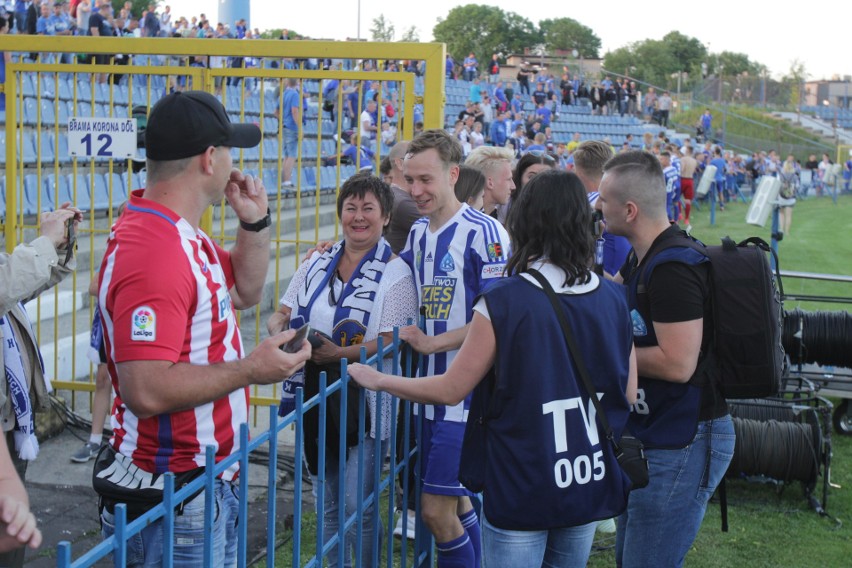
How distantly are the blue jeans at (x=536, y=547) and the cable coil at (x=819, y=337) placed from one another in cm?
438

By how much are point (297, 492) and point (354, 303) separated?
4.02ft

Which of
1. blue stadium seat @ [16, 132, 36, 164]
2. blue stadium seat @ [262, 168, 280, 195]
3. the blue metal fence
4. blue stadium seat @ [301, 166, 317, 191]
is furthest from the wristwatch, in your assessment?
blue stadium seat @ [301, 166, 317, 191]

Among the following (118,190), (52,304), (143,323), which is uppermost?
(143,323)

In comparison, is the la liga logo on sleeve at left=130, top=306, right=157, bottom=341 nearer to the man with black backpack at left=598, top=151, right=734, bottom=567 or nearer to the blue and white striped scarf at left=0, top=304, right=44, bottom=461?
the blue and white striped scarf at left=0, top=304, right=44, bottom=461

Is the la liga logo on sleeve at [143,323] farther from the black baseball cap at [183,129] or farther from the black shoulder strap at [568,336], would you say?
the black shoulder strap at [568,336]

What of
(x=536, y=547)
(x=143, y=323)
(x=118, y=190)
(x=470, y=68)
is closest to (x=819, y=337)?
(x=536, y=547)

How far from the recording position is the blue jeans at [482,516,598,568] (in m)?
2.77

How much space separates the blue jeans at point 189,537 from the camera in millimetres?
2457

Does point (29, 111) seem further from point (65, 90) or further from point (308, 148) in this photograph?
point (308, 148)

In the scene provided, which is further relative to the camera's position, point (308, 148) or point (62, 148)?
point (308, 148)

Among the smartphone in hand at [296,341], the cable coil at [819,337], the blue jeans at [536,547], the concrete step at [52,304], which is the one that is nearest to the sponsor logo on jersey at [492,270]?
the blue jeans at [536,547]

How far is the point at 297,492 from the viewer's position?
2.59 meters

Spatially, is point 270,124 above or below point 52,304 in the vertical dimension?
above

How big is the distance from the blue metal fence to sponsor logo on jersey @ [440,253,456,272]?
17.4 inches
